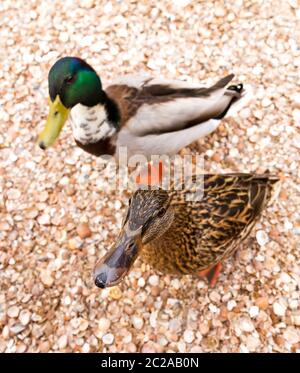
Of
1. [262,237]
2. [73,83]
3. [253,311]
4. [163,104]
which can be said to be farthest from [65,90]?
[253,311]

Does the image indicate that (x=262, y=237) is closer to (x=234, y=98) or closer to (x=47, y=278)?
(x=234, y=98)

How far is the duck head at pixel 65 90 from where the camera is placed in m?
2.02

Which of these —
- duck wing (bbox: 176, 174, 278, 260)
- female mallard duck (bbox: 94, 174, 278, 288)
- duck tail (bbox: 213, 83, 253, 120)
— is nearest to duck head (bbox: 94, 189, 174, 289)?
female mallard duck (bbox: 94, 174, 278, 288)

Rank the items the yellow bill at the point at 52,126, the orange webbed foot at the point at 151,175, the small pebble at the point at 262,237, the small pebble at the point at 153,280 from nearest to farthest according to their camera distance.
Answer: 1. the yellow bill at the point at 52,126
2. the small pebble at the point at 153,280
3. the small pebble at the point at 262,237
4. the orange webbed foot at the point at 151,175

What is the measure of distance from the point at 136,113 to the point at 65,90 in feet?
1.40

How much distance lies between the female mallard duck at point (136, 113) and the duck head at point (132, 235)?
27.4 inches

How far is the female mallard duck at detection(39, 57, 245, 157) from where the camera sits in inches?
83.7

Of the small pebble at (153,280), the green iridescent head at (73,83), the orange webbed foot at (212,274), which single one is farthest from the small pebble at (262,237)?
the green iridescent head at (73,83)

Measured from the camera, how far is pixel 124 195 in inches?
103

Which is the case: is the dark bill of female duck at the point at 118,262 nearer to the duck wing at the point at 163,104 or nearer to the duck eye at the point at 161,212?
the duck eye at the point at 161,212

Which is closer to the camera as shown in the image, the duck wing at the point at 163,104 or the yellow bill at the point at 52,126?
the yellow bill at the point at 52,126

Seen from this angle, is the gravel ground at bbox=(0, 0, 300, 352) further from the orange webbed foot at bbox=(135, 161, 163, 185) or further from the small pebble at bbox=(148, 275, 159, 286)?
the orange webbed foot at bbox=(135, 161, 163, 185)

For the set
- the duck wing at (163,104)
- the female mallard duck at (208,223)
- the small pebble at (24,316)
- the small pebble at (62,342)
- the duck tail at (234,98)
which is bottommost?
the small pebble at (62,342)

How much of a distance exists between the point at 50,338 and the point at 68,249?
0.49m
